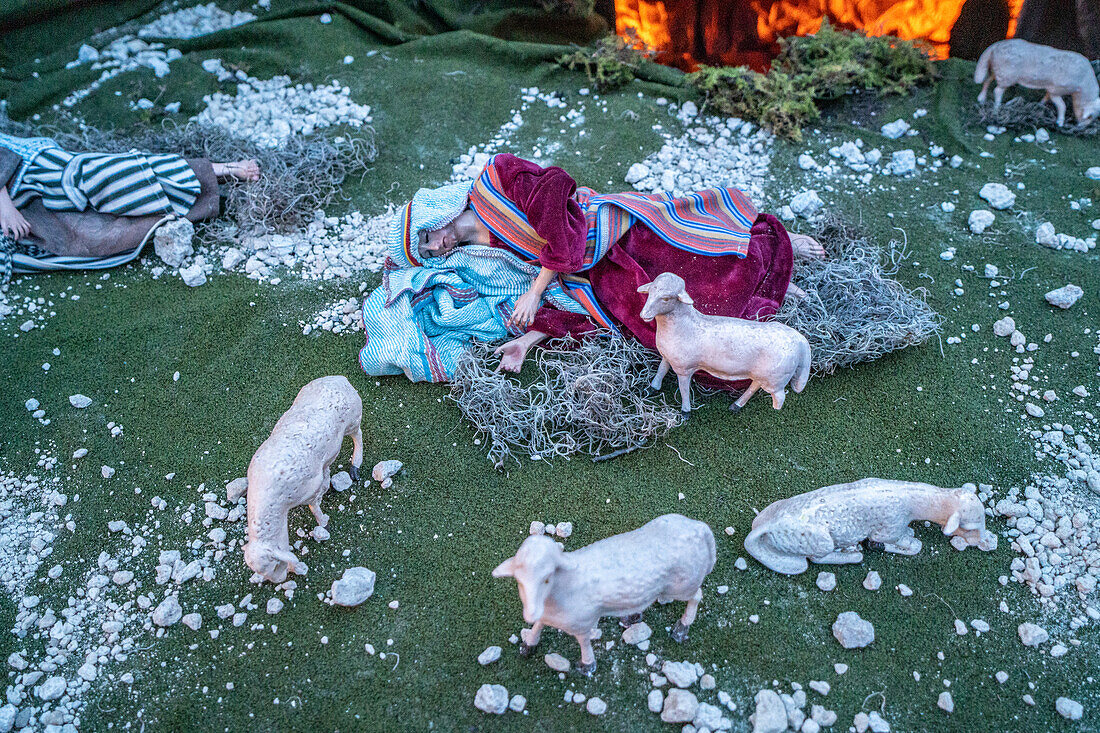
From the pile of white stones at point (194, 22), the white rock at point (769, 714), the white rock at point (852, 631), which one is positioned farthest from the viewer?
the pile of white stones at point (194, 22)

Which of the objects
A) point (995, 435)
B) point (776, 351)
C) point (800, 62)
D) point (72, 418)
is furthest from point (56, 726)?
point (800, 62)

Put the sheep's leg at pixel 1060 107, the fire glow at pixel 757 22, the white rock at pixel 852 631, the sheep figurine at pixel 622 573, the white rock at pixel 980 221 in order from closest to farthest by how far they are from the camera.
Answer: the sheep figurine at pixel 622 573
the white rock at pixel 852 631
the white rock at pixel 980 221
the sheep's leg at pixel 1060 107
the fire glow at pixel 757 22

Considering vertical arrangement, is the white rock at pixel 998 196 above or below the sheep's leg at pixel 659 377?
above

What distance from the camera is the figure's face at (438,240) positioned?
424 cm

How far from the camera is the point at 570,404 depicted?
3799mm

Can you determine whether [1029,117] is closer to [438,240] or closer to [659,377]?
[659,377]

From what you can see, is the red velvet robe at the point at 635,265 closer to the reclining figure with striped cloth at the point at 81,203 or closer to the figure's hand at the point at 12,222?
the reclining figure with striped cloth at the point at 81,203

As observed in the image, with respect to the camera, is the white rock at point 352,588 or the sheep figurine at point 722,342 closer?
the white rock at point 352,588

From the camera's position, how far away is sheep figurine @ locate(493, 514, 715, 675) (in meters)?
2.67

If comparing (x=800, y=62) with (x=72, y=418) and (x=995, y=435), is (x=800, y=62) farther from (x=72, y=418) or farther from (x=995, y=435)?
(x=72, y=418)

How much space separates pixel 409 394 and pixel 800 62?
422cm

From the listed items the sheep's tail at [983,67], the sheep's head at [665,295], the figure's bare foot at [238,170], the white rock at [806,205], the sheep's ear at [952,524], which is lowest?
the sheep's ear at [952,524]

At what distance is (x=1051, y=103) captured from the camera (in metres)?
5.58

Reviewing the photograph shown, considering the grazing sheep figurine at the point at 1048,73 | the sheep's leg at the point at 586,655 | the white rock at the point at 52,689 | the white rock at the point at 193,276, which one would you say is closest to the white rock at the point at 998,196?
the grazing sheep figurine at the point at 1048,73
